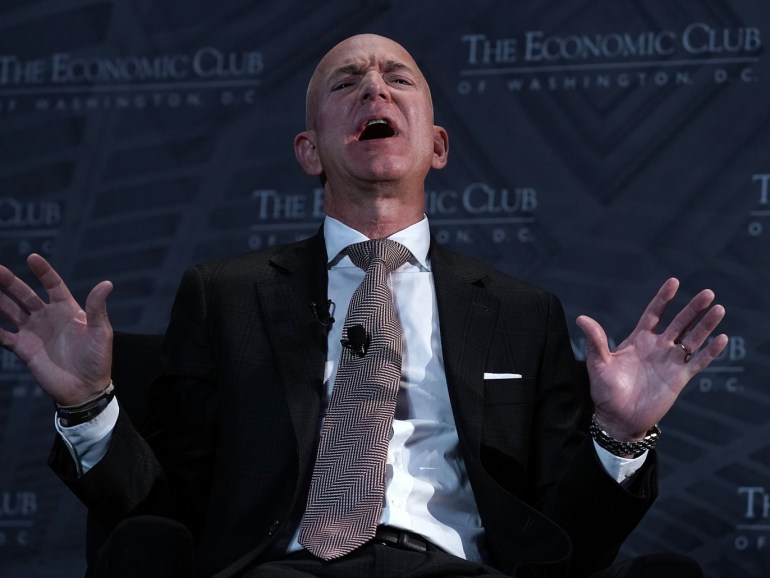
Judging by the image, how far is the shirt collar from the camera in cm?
265

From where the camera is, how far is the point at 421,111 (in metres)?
2.81

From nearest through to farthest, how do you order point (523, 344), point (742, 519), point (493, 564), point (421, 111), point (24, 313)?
point (24, 313) < point (493, 564) < point (523, 344) < point (421, 111) < point (742, 519)

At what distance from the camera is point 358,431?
7.48 feet

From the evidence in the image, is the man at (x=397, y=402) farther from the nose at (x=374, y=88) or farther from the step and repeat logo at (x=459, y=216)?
the step and repeat logo at (x=459, y=216)

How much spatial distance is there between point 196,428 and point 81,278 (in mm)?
1336

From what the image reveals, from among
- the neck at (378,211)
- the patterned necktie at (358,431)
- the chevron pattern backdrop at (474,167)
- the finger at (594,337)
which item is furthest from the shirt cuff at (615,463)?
the chevron pattern backdrop at (474,167)

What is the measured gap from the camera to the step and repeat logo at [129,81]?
3.74 meters

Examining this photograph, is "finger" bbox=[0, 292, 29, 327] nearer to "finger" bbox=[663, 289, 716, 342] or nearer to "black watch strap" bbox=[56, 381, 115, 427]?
"black watch strap" bbox=[56, 381, 115, 427]

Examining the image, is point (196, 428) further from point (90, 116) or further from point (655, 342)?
point (90, 116)

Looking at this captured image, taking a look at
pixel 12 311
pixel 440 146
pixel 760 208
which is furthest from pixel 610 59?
pixel 12 311

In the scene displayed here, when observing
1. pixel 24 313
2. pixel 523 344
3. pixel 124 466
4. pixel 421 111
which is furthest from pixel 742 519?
pixel 24 313

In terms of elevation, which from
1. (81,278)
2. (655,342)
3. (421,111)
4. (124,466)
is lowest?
(124,466)

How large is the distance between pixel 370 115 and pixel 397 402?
66cm

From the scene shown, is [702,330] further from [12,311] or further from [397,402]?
[12,311]
